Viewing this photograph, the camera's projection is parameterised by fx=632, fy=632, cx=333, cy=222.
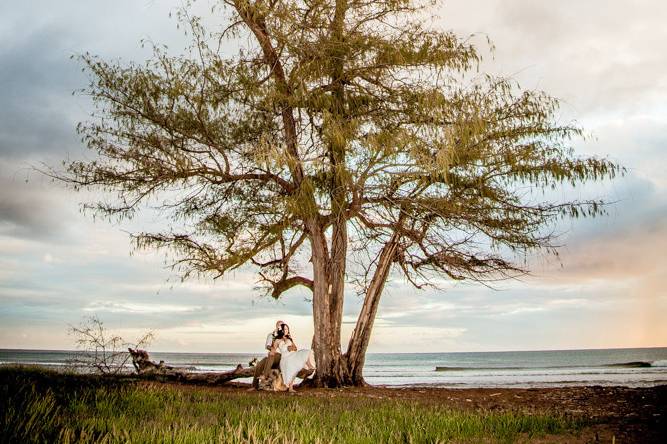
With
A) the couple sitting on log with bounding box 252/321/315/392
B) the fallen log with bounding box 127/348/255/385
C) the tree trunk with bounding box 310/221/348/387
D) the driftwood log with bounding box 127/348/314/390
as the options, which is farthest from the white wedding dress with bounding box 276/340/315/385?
the fallen log with bounding box 127/348/255/385

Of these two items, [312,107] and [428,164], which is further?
[312,107]

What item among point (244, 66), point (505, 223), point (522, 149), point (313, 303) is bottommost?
point (313, 303)

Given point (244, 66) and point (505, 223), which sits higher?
point (244, 66)

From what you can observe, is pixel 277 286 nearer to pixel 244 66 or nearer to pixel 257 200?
pixel 257 200

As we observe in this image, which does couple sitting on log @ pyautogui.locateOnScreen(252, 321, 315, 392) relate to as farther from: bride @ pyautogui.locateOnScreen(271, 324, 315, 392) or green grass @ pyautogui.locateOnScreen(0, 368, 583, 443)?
green grass @ pyautogui.locateOnScreen(0, 368, 583, 443)

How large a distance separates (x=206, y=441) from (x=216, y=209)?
9170 millimetres

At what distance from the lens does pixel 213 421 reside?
19.1 ft

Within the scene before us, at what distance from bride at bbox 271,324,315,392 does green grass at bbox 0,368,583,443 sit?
A: 3771 mm

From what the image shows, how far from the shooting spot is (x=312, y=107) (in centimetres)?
1066

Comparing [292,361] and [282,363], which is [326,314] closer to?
[292,361]

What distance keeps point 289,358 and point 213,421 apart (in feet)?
21.3

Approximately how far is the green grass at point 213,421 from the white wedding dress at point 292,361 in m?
3.77

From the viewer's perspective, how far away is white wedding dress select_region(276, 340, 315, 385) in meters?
12.1

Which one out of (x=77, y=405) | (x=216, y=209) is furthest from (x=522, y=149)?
(x=77, y=405)
